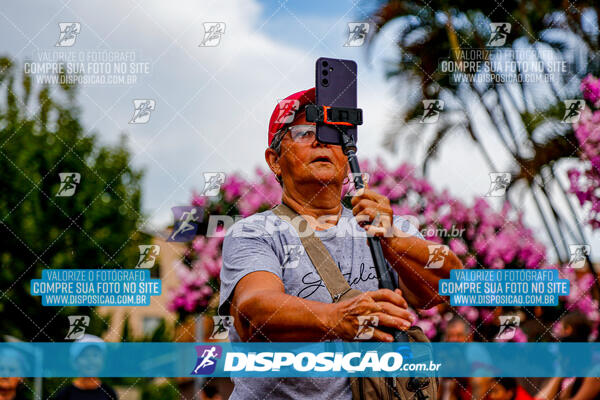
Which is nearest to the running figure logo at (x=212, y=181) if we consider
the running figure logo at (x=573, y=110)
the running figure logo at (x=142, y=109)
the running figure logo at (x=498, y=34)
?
the running figure logo at (x=142, y=109)

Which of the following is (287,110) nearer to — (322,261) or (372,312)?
(322,261)

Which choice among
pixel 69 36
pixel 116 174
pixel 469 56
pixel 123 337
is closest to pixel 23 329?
pixel 123 337

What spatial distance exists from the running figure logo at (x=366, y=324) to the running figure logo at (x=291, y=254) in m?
0.35

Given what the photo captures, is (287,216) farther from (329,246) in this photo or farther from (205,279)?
(205,279)

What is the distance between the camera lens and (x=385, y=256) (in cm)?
221

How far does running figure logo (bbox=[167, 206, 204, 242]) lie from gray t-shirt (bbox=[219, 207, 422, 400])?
283 cm

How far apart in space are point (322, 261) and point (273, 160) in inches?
23.4

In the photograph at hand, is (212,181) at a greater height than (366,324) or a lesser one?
greater

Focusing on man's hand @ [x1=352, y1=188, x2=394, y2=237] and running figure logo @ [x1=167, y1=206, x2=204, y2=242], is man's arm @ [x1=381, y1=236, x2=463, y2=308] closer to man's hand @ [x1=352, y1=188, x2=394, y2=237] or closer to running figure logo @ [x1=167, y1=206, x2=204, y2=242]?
man's hand @ [x1=352, y1=188, x2=394, y2=237]

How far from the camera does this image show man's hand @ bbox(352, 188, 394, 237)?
6.53ft

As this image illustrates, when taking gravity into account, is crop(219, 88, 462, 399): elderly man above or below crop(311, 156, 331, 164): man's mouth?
below

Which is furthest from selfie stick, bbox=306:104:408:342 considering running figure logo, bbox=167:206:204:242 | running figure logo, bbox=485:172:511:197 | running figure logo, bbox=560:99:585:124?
running figure logo, bbox=560:99:585:124

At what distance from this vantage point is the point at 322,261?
2127mm

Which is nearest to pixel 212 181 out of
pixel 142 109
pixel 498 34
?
pixel 142 109
